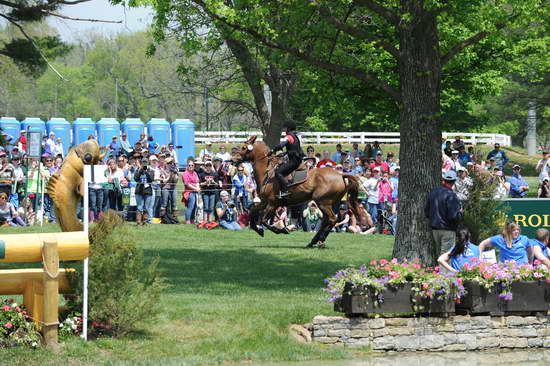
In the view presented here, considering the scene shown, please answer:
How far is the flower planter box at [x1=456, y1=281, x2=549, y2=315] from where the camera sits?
12.4 meters

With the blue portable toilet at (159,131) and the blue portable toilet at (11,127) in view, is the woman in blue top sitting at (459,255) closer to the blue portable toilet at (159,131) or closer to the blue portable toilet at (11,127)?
the blue portable toilet at (159,131)

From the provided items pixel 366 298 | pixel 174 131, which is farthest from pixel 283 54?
pixel 174 131

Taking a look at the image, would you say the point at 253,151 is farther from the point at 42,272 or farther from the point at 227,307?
the point at 42,272

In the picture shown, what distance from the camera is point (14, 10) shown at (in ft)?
62.7

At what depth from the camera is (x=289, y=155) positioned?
2169 centimetres

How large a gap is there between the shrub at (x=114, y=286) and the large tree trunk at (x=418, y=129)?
20.5ft

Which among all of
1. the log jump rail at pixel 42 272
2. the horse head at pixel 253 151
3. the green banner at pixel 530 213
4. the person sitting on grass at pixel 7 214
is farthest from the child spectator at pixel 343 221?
the log jump rail at pixel 42 272

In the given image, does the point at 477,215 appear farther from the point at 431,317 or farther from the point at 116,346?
the point at 116,346

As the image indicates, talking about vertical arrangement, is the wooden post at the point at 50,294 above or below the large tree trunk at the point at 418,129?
below

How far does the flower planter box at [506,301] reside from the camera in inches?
488

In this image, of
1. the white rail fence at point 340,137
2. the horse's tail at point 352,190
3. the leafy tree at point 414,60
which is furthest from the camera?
the white rail fence at point 340,137

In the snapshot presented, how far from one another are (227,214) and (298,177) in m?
3.77

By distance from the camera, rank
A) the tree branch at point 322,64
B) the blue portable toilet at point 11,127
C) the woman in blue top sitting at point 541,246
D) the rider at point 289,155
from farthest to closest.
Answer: the blue portable toilet at point 11,127
the rider at point 289,155
the tree branch at point 322,64
the woman in blue top sitting at point 541,246

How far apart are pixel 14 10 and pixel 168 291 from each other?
7.84 metres
